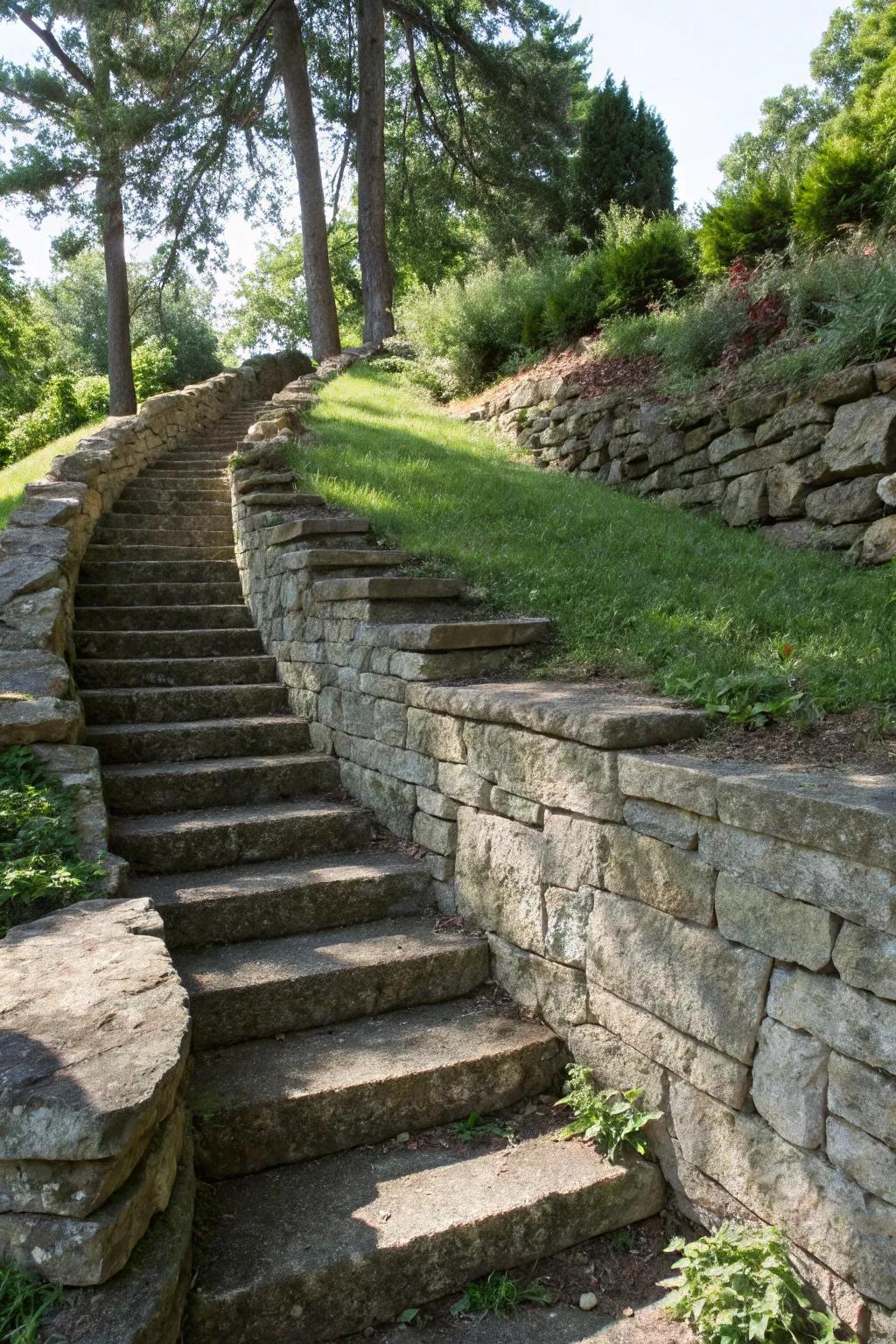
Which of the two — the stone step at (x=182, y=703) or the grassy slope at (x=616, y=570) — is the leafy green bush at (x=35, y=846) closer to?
the stone step at (x=182, y=703)

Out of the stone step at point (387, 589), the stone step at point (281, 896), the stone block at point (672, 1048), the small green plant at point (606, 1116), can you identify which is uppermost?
the stone step at point (387, 589)

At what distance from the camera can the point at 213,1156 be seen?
103 inches

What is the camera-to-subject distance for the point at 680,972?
258cm

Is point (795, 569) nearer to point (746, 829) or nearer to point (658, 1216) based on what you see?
point (746, 829)

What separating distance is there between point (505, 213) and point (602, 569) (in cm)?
1301

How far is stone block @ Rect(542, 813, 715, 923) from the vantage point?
8.27ft

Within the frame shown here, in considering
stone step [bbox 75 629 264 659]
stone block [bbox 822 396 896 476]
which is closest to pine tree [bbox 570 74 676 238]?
stone block [bbox 822 396 896 476]

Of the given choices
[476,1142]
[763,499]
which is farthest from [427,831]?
[763,499]

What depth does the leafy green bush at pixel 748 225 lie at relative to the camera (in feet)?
26.7

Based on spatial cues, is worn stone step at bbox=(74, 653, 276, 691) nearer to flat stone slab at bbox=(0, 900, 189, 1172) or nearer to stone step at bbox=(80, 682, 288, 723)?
stone step at bbox=(80, 682, 288, 723)

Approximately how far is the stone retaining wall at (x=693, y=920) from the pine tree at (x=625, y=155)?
12.8 metres

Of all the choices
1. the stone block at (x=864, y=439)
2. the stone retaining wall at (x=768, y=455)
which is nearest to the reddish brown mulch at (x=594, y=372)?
the stone retaining wall at (x=768, y=455)

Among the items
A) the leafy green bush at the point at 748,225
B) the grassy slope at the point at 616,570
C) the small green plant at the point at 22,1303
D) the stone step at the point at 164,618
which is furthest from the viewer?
the leafy green bush at the point at 748,225

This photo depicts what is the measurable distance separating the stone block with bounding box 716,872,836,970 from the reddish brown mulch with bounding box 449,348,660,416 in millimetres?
7088
